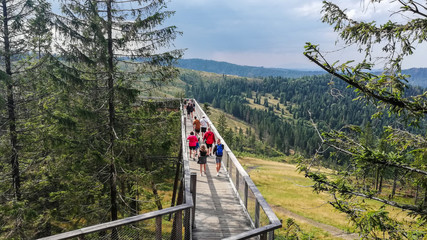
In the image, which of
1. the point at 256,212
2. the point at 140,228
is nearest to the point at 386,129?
the point at 256,212

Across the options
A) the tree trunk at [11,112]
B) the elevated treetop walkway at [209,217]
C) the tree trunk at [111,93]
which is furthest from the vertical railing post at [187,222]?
the tree trunk at [11,112]

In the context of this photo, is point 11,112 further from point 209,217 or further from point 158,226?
point 158,226

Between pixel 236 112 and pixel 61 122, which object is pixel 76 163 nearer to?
pixel 61 122

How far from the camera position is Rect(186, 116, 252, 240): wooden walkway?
22.7 ft

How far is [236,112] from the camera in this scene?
193 meters

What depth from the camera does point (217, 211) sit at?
7.96m

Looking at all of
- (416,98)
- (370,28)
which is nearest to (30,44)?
(370,28)

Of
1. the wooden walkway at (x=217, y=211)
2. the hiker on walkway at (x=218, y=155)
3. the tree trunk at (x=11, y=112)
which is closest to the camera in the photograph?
the wooden walkway at (x=217, y=211)

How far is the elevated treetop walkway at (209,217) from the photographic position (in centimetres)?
438

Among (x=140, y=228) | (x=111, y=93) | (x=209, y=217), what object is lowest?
(x=209, y=217)

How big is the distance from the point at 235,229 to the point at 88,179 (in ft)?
24.3

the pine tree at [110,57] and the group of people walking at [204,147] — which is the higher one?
the pine tree at [110,57]

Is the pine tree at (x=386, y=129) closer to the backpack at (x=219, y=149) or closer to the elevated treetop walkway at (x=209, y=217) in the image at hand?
the elevated treetop walkway at (x=209, y=217)

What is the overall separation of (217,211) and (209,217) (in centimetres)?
41
